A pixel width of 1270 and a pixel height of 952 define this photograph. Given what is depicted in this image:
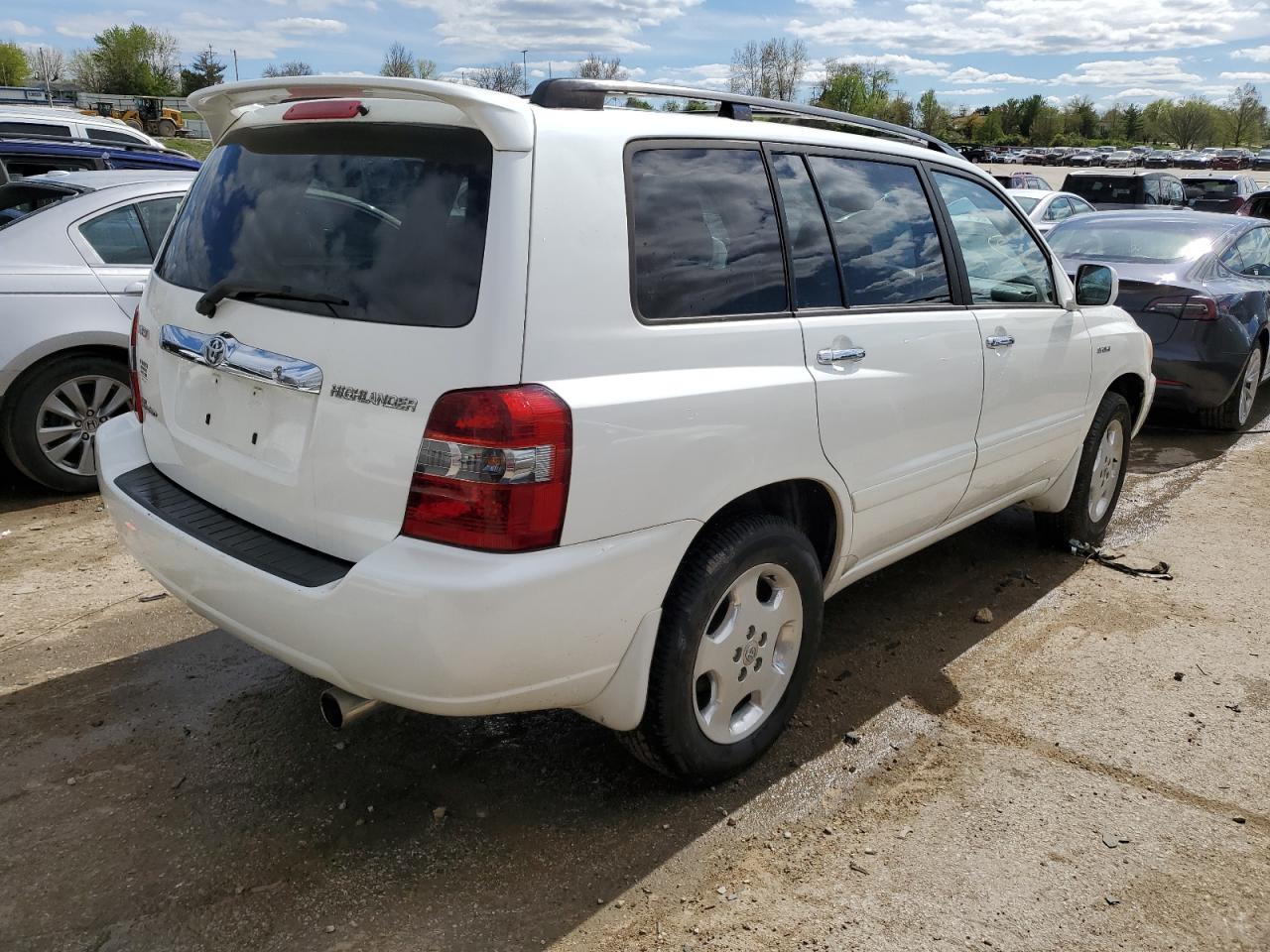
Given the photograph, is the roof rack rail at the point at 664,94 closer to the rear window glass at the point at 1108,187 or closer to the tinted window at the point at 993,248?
the tinted window at the point at 993,248

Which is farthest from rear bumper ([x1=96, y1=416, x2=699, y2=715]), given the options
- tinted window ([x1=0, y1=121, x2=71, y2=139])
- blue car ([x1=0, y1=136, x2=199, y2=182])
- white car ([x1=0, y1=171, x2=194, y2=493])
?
tinted window ([x1=0, y1=121, x2=71, y2=139])

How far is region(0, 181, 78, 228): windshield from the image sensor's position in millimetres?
6727

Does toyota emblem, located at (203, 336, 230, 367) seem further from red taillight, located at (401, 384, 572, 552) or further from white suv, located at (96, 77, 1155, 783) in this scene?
red taillight, located at (401, 384, 572, 552)

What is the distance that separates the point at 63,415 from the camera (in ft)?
18.5

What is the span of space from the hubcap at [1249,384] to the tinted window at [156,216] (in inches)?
298

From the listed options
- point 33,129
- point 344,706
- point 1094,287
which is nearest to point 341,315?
point 344,706

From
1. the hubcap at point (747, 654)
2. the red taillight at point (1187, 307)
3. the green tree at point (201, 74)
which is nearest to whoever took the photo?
the hubcap at point (747, 654)

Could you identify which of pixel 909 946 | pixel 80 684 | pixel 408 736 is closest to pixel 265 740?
pixel 408 736

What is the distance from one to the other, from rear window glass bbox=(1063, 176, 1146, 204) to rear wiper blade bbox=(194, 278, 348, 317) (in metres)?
19.0

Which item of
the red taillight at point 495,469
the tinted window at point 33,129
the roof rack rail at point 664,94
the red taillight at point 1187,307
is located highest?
the tinted window at point 33,129

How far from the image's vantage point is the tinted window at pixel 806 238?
10.1 ft

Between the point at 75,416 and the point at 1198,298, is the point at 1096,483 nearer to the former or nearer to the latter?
the point at 1198,298

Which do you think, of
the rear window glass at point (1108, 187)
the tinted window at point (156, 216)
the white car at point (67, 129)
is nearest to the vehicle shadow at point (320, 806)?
the tinted window at point (156, 216)

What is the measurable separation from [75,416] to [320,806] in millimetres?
3747
